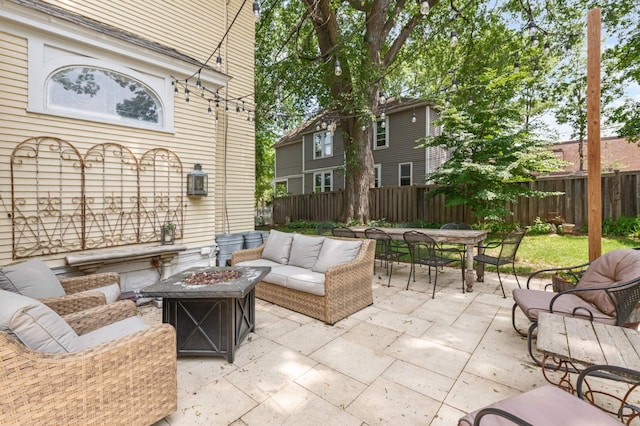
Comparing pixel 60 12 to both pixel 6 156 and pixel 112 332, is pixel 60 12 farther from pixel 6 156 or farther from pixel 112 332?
pixel 112 332

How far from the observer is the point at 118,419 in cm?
169

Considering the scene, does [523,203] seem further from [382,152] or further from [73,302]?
→ [73,302]

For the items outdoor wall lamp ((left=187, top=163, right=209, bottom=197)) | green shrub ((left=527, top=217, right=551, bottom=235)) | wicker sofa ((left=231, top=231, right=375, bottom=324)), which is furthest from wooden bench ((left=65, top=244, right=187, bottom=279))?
green shrub ((left=527, top=217, right=551, bottom=235))

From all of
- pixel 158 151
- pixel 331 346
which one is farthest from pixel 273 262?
pixel 158 151

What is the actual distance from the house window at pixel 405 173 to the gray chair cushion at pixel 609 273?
1117cm

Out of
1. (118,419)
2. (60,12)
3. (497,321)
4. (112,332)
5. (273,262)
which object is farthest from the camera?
(273,262)

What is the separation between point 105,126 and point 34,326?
3997 mm

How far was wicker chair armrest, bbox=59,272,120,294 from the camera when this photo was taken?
3.20 meters

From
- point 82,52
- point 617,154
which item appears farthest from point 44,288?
point 617,154

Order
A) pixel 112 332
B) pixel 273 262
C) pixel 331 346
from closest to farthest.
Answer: pixel 112 332 < pixel 331 346 < pixel 273 262

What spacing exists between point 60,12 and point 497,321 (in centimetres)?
747

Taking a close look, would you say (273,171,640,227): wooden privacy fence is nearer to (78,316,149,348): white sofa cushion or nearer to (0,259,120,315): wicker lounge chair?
(78,316,149,348): white sofa cushion

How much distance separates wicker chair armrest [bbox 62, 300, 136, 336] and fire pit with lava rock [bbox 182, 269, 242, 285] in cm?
54

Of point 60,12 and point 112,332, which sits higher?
point 60,12
